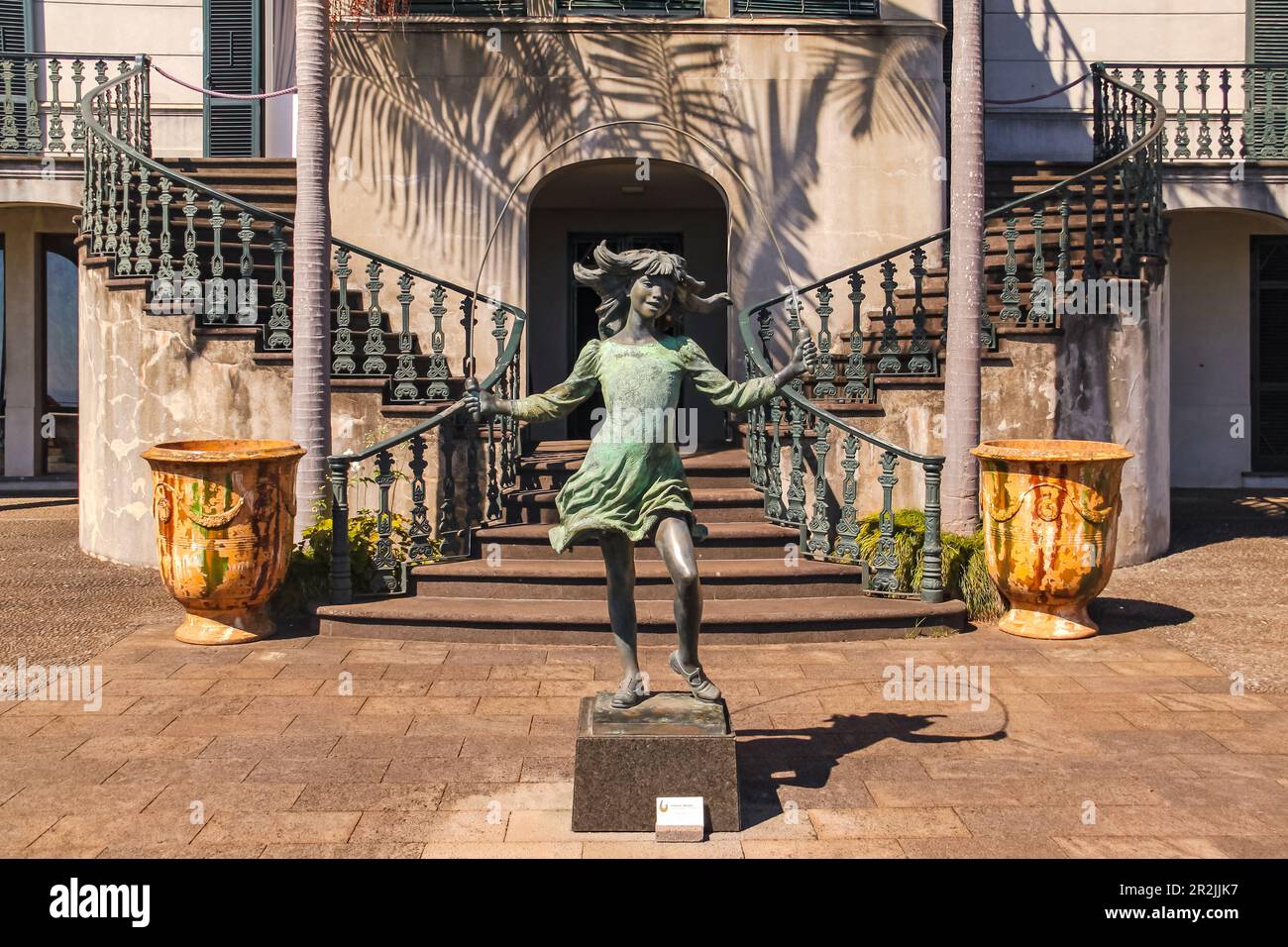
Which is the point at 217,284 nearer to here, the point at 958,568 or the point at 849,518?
the point at 849,518

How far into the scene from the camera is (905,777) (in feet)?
18.6

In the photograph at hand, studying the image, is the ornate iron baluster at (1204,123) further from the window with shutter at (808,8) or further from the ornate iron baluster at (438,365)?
the ornate iron baluster at (438,365)

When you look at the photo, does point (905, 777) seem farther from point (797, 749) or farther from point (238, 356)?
point (238, 356)

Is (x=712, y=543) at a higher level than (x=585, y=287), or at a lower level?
lower

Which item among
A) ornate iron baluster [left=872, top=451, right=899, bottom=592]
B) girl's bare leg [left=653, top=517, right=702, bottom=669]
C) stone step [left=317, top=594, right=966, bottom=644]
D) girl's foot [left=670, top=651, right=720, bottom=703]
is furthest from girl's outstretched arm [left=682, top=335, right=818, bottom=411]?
ornate iron baluster [left=872, top=451, right=899, bottom=592]

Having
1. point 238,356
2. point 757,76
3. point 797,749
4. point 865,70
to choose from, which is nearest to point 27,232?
point 238,356

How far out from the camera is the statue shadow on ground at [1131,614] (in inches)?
345

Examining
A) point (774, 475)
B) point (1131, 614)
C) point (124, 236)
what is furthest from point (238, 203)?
point (1131, 614)

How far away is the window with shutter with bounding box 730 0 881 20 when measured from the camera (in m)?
12.4

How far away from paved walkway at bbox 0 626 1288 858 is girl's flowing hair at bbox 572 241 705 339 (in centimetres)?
212

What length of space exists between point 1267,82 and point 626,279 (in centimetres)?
1213

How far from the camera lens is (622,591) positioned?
5332 millimetres

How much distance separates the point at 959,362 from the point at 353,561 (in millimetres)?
4739

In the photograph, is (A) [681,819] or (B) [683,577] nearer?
(A) [681,819]
